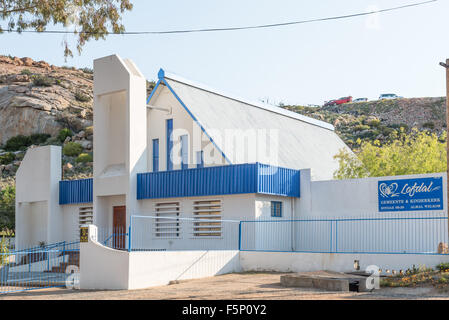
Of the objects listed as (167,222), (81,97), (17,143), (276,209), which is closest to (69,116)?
(17,143)

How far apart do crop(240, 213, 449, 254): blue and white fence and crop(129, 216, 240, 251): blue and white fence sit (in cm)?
74

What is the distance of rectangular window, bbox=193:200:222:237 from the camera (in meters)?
25.2

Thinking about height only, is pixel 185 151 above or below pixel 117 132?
below

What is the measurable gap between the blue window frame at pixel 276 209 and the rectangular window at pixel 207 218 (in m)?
2.21

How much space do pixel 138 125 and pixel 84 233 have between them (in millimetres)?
7785

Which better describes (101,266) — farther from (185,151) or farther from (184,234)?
(185,151)

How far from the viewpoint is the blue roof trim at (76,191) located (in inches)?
1155

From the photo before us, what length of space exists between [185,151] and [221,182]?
170 inches

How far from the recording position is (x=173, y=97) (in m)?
29.3

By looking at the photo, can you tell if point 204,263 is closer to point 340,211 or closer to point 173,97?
point 340,211

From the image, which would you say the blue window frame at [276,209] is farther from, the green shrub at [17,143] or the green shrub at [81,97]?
the green shrub at [81,97]

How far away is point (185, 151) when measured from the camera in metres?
28.6

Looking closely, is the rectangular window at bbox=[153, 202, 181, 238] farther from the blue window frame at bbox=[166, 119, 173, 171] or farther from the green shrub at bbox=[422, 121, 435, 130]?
the green shrub at bbox=[422, 121, 435, 130]

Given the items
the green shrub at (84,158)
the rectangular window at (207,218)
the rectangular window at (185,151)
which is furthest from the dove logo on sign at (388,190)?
the green shrub at (84,158)
